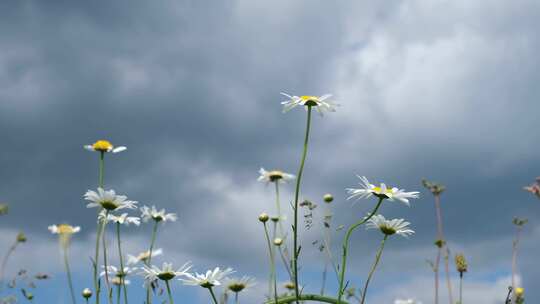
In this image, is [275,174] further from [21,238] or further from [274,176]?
[21,238]

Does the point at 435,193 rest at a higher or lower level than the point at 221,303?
higher

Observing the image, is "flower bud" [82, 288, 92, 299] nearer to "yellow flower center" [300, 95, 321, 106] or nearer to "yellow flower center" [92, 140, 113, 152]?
"yellow flower center" [92, 140, 113, 152]

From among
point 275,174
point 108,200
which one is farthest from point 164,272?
point 275,174

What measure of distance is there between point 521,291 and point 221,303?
2.92 meters

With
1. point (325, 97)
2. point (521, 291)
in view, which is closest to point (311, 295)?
point (325, 97)

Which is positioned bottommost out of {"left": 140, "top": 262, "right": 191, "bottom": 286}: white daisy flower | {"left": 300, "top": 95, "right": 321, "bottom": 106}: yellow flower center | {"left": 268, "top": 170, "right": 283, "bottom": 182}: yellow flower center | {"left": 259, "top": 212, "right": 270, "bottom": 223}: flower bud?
{"left": 140, "top": 262, "right": 191, "bottom": 286}: white daisy flower

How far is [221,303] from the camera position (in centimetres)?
405

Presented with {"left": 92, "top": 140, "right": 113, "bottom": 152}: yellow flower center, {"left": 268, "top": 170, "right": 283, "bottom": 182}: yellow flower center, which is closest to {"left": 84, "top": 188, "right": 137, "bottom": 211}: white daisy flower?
{"left": 92, "top": 140, "right": 113, "bottom": 152}: yellow flower center

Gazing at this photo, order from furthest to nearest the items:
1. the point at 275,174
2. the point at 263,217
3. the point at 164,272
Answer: the point at 275,174
the point at 263,217
the point at 164,272

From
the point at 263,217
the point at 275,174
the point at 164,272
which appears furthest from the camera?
the point at 275,174

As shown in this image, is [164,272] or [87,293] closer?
[164,272]

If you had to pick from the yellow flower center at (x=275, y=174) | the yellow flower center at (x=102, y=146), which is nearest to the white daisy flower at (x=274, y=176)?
Result: the yellow flower center at (x=275, y=174)

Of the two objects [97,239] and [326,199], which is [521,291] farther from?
[97,239]

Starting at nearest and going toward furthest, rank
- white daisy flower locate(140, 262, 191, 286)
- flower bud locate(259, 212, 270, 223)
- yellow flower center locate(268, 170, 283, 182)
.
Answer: white daisy flower locate(140, 262, 191, 286)
flower bud locate(259, 212, 270, 223)
yellow flower center locate(268, 170, 283, 182)
